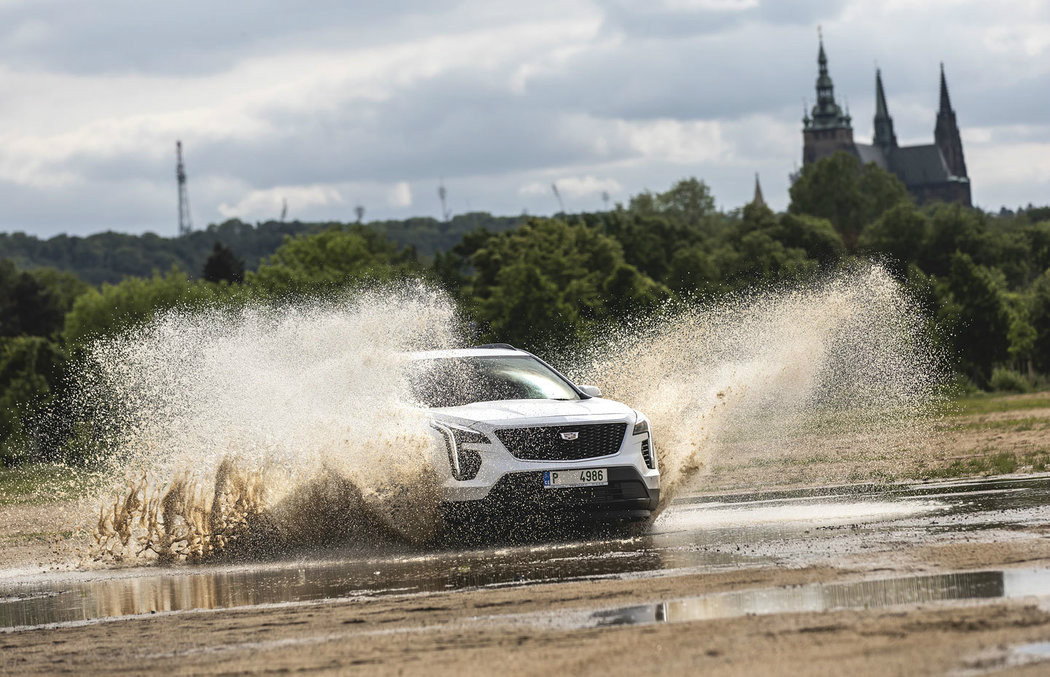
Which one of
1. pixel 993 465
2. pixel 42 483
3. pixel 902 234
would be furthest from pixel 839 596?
pixel 902 234

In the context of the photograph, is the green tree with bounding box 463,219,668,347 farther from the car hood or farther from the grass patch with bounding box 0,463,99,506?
the car hood

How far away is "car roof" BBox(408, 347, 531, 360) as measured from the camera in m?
14.1

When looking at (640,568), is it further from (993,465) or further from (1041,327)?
(1041,327)

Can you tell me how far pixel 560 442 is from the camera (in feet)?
41.3

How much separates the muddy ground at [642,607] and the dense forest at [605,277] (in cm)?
3037

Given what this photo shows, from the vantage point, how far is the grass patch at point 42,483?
26.2 metres

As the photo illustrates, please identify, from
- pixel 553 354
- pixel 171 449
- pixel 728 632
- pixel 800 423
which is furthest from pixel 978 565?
pixel 553 354

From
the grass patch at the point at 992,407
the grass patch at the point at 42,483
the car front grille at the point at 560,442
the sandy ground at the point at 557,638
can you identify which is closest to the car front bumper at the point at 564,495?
the car front grille at the point at 560,442

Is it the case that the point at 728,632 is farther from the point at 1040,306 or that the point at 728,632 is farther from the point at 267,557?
the point at 1040,306

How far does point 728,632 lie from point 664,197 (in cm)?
16334

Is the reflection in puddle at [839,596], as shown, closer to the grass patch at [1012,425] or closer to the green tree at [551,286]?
the grass patch at [1012,425]

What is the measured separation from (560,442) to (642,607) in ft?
13.6

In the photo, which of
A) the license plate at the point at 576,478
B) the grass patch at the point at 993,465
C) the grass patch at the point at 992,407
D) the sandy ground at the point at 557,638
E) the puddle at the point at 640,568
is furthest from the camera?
the grass patch at the point at 992,407

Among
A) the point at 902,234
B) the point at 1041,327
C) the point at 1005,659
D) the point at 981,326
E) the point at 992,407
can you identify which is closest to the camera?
the point at 1005,659
